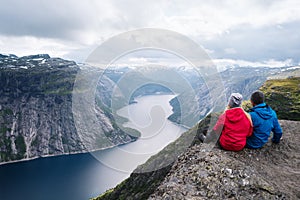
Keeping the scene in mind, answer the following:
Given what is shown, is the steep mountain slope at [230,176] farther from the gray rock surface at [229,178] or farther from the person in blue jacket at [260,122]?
the person in blue jacket at [260,122]

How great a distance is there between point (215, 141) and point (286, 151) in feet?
15.3

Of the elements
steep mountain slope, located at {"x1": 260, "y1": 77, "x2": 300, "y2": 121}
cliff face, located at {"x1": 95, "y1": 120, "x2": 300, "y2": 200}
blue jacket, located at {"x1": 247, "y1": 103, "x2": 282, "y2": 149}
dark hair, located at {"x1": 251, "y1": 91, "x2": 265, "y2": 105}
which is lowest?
steep mountain slope, located at {"x1": 260, "y1": 77, "x2": 300, "y2": 121}

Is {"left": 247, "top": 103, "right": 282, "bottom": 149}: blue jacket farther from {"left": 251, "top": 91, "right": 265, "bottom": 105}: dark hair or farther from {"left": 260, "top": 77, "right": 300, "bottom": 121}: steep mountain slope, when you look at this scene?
{"left": 260, "top": 77, "right": 300, "bottom": 121}: steep mountain slope

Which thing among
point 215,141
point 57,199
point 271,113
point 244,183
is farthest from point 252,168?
point 57,199

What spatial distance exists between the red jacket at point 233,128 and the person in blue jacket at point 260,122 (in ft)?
2.57

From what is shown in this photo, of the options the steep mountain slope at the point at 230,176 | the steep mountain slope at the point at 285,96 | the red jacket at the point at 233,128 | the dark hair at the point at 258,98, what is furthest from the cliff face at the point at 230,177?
the steep mountain slope at the point at 285,96

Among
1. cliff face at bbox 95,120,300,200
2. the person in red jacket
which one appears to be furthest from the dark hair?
cliff face at bbox 95,120,300,200

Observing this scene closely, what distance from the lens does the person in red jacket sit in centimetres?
1305

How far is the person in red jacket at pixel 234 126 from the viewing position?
13.0 meters

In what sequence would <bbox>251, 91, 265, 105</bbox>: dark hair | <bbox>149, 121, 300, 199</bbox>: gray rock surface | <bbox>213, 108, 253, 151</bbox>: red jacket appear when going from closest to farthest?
<bbox>149, 121, 300, 199</bbox>: gray rock surface < <bbox>213, 108, 253, 151</bbox>: red jacket < <bbox>251, 91, 265, 105</bbox>: dark hair

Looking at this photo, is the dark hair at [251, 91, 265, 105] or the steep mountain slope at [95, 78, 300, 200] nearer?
the steep mountain slope at [95, 78, 300, 200]

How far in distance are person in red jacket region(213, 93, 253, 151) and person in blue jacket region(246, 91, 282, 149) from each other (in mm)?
681

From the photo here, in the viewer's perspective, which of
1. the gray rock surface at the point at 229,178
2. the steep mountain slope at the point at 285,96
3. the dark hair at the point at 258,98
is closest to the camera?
the gray rock surface at the point at 229,178

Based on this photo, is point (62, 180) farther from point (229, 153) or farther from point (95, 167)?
point (229, 153)
